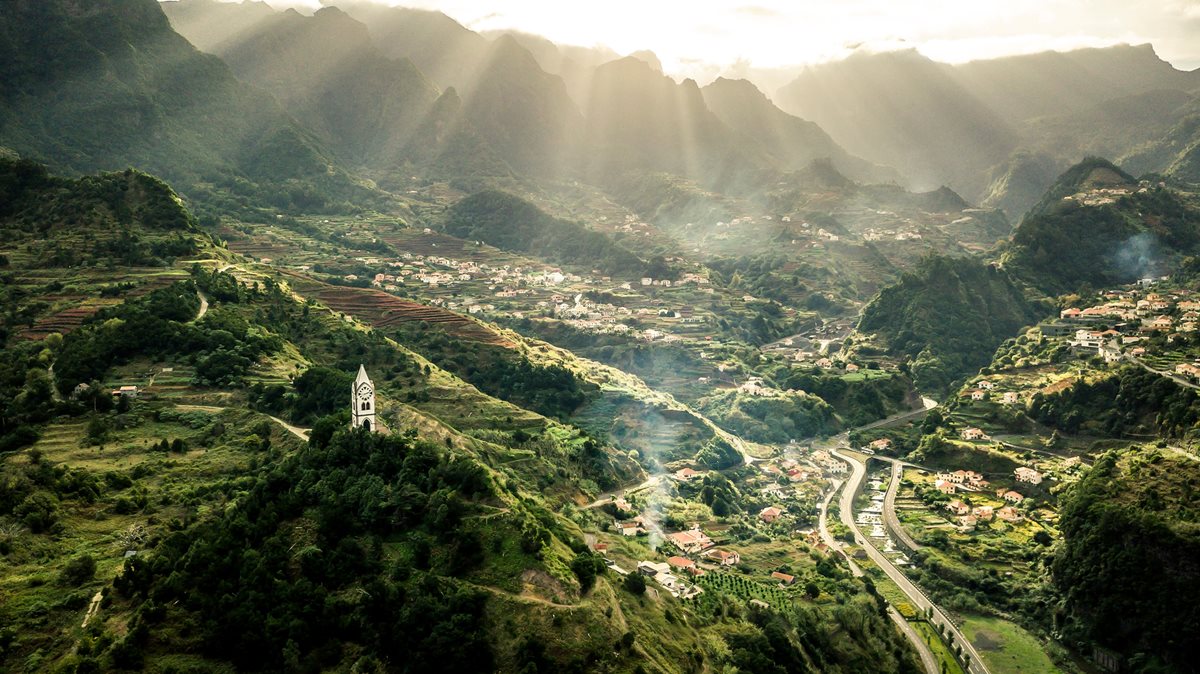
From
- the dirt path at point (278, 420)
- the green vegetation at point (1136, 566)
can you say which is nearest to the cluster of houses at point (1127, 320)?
the green vegetation at point (1136, 566)

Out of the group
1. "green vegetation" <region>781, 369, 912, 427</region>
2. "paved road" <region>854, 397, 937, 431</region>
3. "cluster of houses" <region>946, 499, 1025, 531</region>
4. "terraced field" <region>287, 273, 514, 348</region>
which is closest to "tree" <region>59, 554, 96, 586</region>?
"terraced field" <region>287, 273, 514, 348</region>

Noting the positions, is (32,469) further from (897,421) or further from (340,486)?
(897,421)

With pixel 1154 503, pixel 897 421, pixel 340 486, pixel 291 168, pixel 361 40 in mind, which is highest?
pixel 361 40

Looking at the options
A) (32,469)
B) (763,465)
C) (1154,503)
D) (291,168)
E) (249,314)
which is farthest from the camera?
(291,168)

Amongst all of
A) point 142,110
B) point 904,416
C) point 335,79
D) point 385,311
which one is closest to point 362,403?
point 385,311

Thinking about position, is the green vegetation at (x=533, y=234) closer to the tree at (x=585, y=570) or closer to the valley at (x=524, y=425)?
the valley at (x=524, y=425)

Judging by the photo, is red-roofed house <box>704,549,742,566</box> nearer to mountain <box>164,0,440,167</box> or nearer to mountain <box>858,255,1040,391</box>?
mountain <box>858,255,1040,391</box>

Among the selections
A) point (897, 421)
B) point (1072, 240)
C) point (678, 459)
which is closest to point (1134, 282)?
point (1072, 240)
